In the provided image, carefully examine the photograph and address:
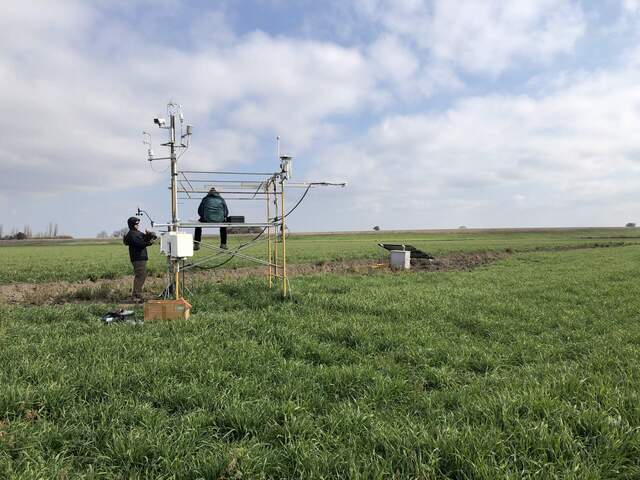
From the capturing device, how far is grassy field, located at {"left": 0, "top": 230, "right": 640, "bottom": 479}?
10.6 feet

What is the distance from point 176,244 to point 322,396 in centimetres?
554

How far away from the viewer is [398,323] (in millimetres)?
7953

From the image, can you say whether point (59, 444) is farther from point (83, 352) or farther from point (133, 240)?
point (133, 240)

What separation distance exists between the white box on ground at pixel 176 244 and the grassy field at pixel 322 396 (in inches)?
61.9

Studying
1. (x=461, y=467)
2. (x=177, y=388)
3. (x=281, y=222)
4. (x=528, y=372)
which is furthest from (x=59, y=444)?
(x=281, y=222)


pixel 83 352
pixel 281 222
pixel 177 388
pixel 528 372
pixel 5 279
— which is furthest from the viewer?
pixel 5 279

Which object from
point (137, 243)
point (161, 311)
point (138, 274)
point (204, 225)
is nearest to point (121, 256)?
point (138, 274)

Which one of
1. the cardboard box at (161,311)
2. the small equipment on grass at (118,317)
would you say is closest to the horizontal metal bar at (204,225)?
the cardboard box at (161,311)

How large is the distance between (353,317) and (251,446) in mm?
4928

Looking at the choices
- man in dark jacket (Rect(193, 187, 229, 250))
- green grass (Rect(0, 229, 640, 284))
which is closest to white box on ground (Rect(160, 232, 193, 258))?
man in dark jacket (Rect(193, 187, 229, 250))

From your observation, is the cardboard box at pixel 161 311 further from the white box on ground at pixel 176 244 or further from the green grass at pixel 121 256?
the green grass at pixel 121 256

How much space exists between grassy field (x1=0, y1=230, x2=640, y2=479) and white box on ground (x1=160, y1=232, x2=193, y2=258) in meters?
1.57

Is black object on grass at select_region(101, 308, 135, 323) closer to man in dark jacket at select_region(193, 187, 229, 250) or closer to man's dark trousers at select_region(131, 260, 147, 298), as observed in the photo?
man in dark jacket at select_region(193, 187, 229, 250)

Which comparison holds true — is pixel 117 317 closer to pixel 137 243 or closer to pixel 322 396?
pixel 137 243
